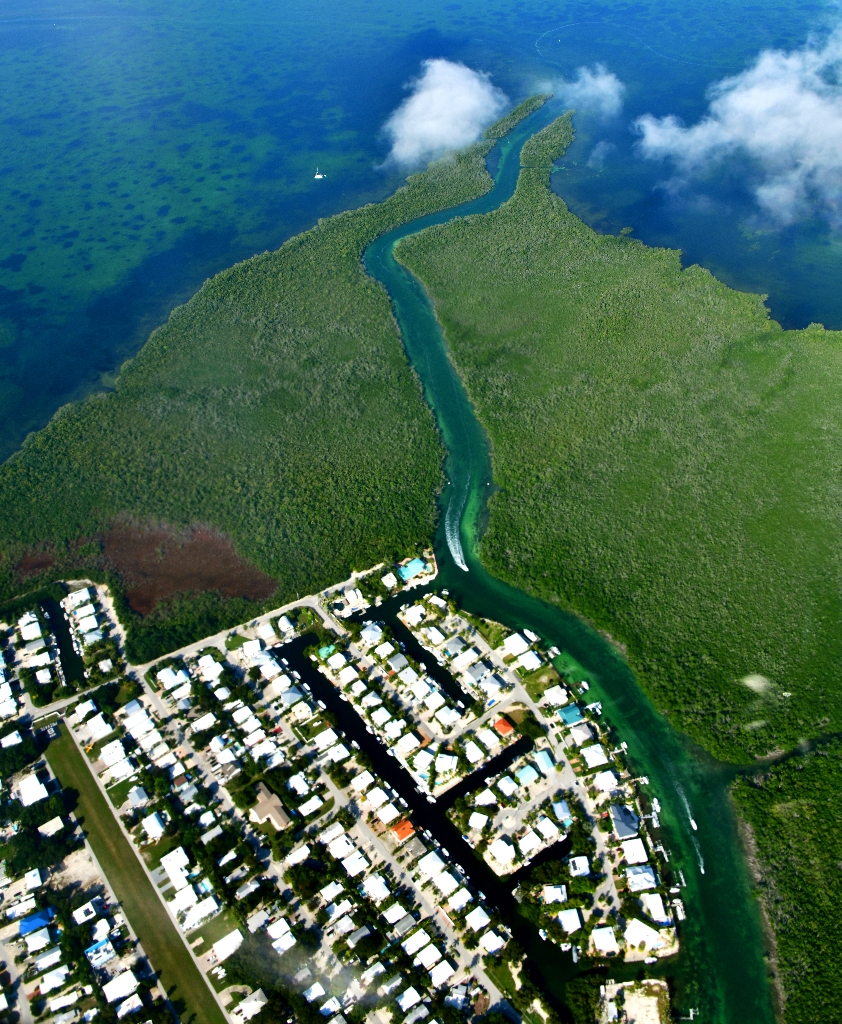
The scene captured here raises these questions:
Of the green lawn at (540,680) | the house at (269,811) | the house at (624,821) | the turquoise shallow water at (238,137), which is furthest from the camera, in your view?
the turquoise shallow water at (238,137)

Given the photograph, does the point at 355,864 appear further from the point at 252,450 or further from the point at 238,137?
the point at 238,137

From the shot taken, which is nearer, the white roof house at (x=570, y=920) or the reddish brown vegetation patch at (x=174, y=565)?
the white roof house at (x=570, y=920)

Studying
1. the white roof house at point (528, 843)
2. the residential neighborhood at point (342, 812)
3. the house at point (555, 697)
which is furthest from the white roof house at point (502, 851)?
the house at point (555, 697)

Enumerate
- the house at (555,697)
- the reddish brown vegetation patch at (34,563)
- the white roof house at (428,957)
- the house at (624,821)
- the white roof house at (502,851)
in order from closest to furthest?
the white roof house at (428,957) → the white roof house at (502,851) → the house at (624,821) → the house at (555,697) → the reddish brown vegetation patch at (34,563)

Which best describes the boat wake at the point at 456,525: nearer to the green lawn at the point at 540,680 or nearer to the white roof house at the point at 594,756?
the green lawn at the point at 540,680

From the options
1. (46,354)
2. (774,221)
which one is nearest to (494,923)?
(46,354)

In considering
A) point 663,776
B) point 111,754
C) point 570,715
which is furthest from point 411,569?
point 111,754

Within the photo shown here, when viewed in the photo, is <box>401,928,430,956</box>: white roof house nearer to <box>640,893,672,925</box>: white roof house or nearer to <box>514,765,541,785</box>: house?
<box>514,765,541,785</box>: house
